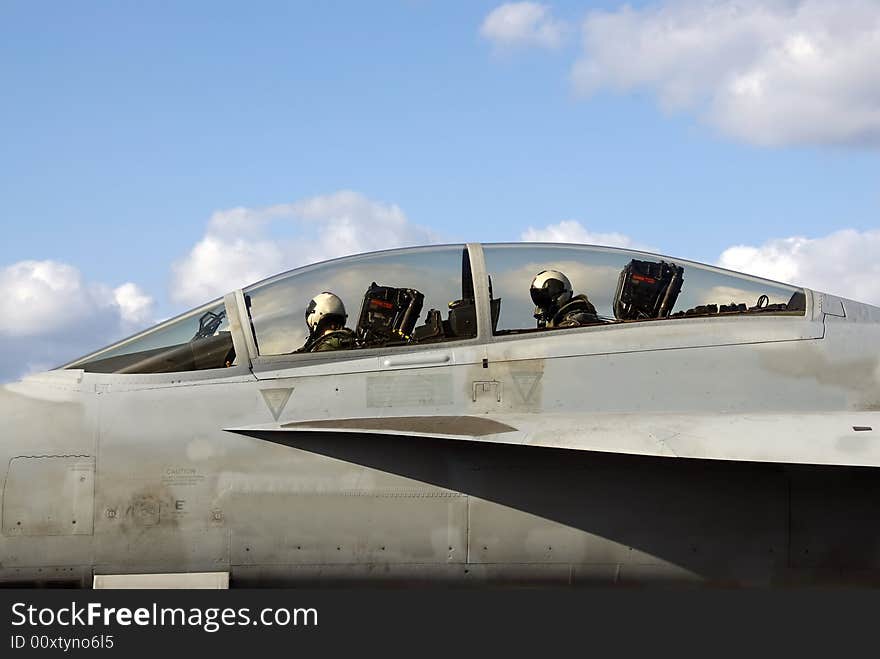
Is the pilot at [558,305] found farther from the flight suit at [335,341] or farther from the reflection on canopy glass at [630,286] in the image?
the flight suit at [335,341]

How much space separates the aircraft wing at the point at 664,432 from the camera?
21.2 ft

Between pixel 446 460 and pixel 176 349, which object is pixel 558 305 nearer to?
pixel 446 460

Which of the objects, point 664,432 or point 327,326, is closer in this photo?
point 664,432

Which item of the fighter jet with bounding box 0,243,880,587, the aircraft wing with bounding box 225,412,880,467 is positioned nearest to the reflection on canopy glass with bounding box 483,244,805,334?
the fighter jet with bounding box 0,243,880,587

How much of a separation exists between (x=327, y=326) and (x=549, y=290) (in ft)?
5.35

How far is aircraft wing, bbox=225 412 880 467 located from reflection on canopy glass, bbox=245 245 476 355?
665 mm

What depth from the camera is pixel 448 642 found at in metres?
6.23

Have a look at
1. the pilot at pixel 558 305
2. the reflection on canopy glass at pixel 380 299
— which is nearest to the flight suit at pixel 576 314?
the pilot at pixel 558 305

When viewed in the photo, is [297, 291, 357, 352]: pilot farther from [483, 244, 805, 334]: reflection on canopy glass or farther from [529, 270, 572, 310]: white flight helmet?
[529, 270, 572, 310]: white flight helmet

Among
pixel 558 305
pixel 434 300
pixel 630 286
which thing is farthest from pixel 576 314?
pixel 434 300

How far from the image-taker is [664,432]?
669 centimetres

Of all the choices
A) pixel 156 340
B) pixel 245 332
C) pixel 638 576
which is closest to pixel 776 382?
pixel 638 576

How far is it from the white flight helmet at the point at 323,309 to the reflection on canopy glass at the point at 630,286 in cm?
112

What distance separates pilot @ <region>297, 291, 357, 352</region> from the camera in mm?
7199
